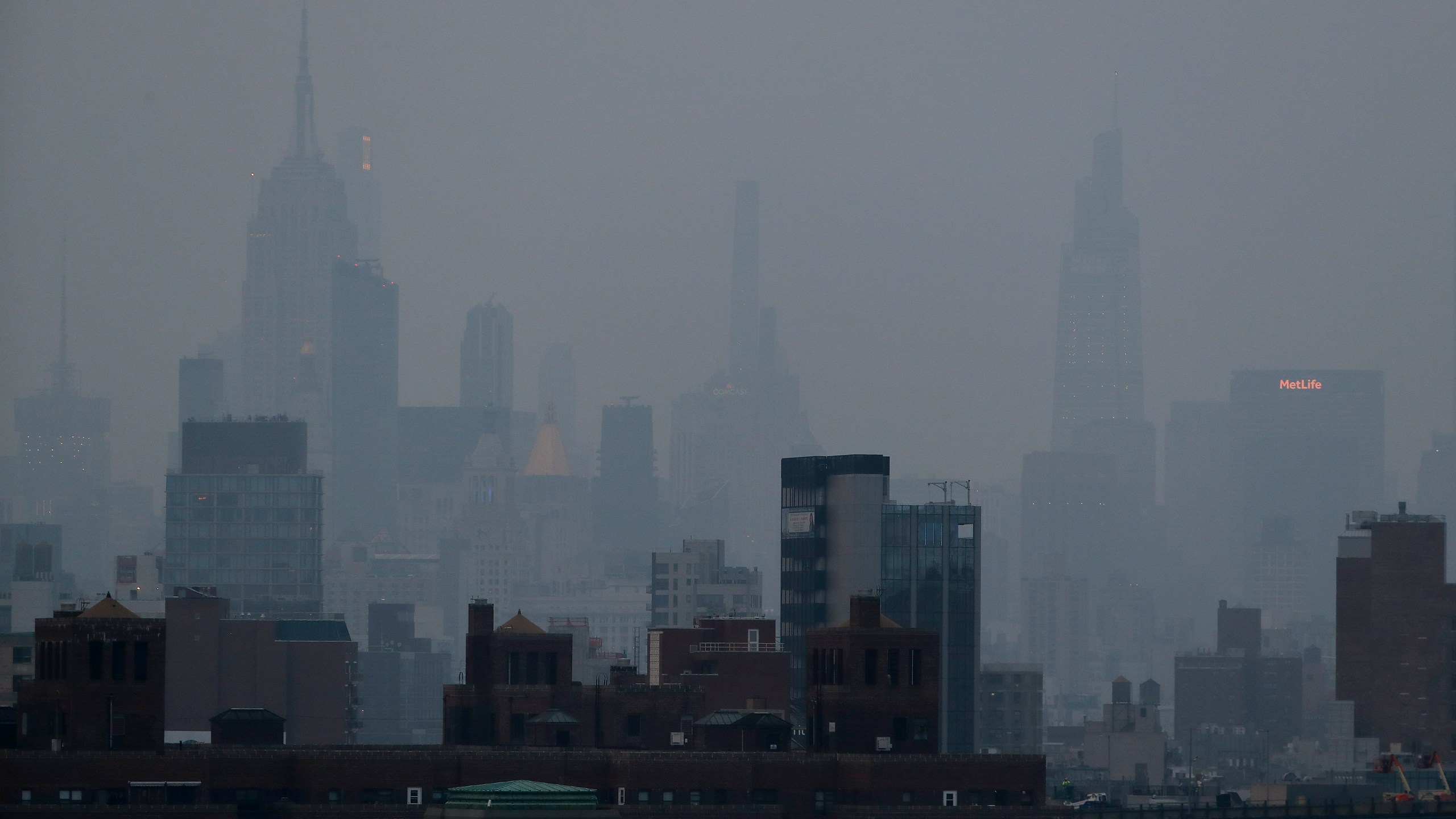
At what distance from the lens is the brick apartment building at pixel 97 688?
359ft

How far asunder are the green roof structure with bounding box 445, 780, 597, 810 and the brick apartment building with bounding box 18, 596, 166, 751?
19.2 metres

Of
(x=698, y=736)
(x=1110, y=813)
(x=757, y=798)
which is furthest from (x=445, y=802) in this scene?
(x=1110, y=813)

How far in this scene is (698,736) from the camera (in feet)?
402

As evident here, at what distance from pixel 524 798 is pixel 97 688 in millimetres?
25334

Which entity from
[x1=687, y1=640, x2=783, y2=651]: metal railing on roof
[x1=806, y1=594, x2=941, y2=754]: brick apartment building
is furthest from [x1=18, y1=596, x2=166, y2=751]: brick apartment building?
[x1=687, y1=640, x2=783, y2=651]: metal railing on roof

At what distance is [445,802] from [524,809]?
35.3 feet

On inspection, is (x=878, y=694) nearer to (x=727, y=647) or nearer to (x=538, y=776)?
(x=538, y=776)

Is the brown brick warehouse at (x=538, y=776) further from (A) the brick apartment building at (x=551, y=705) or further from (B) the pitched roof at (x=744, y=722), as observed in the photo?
(A) the brick apartment building at (x=551, y=705)

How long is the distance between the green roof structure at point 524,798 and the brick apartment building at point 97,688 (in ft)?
63.0

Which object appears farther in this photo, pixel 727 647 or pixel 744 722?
pixel 727 647

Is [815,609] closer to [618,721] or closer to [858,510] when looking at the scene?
[858,510]

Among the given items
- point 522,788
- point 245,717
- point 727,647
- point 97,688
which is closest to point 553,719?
point 245,717

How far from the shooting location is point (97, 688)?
361ft

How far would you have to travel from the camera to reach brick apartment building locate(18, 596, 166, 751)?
110 meters
